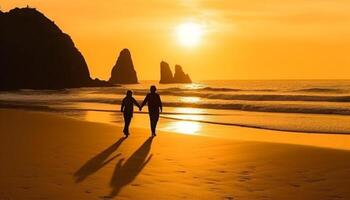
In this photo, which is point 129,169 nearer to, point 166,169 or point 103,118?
point 166,169

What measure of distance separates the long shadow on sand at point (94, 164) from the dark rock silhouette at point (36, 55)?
121 m

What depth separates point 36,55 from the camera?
143 metres

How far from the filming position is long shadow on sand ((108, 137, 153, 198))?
8391 mm

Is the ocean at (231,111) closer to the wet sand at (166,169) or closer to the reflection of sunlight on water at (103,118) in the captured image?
the reflection of sunlight on water at (103,118)

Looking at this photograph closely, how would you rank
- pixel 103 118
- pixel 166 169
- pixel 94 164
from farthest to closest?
pixel 103 118
pixel 94 164
pixel 166 169

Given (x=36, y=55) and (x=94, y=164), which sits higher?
(x=36, y=55)

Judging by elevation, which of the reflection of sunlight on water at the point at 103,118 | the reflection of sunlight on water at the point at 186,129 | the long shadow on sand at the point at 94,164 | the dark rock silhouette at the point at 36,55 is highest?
the dark rock silhouette at the point at 36,55

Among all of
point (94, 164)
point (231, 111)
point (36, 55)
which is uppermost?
point (36, 55)

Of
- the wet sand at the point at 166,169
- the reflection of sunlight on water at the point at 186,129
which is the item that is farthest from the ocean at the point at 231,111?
the wet sand at the point at 166,169

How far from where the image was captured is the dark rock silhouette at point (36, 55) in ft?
438

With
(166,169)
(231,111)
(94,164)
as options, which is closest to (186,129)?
(94,164)

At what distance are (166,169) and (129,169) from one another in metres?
0.82

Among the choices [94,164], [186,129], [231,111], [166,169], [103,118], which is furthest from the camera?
[231,111]

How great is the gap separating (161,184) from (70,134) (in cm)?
912
